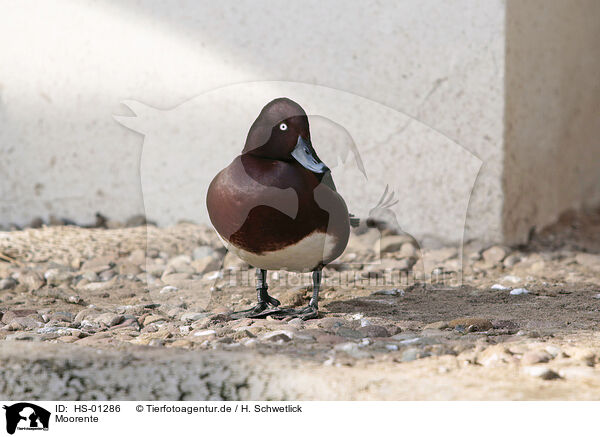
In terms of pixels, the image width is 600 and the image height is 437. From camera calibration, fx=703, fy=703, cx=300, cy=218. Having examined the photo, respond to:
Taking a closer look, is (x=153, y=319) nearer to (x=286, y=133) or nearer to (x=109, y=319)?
(x=109, y=319)

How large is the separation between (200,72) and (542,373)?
2516 mm

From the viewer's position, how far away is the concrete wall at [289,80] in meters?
3.43

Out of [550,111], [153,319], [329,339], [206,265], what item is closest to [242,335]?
[329,339]

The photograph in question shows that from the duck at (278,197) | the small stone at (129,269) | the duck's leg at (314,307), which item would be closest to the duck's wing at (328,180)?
the duck at (278,197)

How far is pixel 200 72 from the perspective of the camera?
3.63m

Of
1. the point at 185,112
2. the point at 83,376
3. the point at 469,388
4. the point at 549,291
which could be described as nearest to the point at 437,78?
the point at 549,291

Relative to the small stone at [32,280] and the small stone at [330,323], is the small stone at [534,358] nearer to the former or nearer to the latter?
the small stone at [330,323]

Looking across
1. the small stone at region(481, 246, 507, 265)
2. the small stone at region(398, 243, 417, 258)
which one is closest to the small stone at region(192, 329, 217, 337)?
the small stone at region(398, 243, 417, 258)

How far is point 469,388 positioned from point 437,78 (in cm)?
220

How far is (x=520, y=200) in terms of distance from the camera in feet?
12.0

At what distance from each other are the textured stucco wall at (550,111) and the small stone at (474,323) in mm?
1496

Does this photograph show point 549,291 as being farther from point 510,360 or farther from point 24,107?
point 24,107

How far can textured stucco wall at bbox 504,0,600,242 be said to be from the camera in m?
3.56
